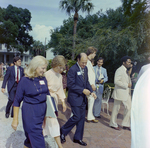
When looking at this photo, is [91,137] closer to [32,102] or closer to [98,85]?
[98,85]

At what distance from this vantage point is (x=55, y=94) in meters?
3.42

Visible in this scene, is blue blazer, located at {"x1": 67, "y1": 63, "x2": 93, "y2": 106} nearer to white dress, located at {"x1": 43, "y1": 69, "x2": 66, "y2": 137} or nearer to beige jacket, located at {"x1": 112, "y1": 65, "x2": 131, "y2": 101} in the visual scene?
white dress, located at {"x1": 43, "y1": 69, "x2": 66, "y2": 137}

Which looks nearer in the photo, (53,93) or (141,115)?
(141,115)

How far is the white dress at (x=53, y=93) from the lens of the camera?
2.88 metres

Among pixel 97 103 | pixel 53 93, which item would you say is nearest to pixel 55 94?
pixel 53 93

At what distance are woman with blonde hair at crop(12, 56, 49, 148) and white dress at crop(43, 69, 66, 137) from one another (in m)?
0.39

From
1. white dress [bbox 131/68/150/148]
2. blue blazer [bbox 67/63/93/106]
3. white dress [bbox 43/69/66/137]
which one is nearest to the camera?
white dress [bbox 131/68/150/148]

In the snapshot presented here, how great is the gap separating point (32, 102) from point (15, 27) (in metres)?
33.6

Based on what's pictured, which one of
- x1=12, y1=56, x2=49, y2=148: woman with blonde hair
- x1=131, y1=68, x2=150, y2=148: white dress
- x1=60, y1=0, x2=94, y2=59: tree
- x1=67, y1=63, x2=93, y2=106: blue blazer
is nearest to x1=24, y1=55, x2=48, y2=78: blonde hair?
x1=12, y1=56, x2=49, y2=148: woman with blonde hair

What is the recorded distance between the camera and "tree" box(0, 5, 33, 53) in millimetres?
31547

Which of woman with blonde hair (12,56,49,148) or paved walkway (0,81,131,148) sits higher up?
woman with blonde hair (12,56,49,148)

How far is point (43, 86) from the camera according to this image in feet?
8.47

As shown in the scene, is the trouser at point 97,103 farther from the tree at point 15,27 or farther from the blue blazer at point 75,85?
the tree at point 15,27

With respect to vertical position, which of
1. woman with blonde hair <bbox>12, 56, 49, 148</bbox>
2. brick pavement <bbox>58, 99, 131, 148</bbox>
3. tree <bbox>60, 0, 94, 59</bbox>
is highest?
tree <bbox>60, 0, 94, 59</bbox>
